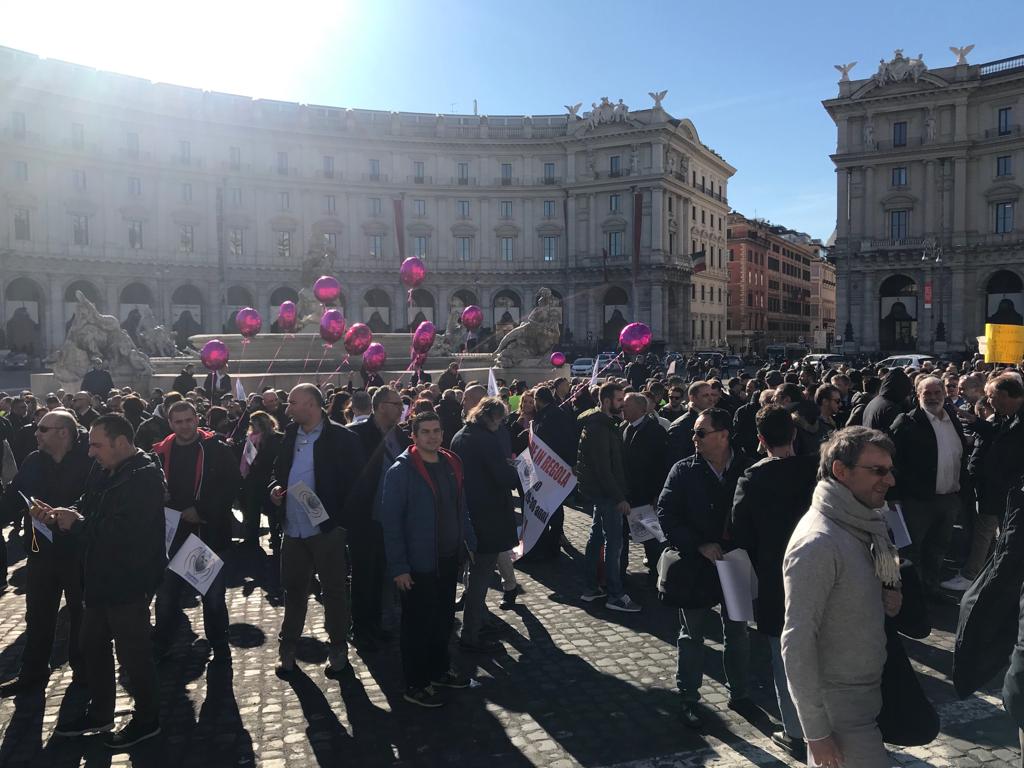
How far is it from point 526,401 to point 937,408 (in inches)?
184

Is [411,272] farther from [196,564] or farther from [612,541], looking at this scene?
[196,564]

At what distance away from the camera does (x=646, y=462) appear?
7.29 meters

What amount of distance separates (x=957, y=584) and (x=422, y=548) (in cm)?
544

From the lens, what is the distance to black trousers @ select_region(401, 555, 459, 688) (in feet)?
17.8

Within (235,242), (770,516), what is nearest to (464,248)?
(235,242)

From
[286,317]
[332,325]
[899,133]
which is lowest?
[332,325]

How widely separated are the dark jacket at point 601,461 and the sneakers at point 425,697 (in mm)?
2522

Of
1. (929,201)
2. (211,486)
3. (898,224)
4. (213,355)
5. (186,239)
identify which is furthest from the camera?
(186,239)

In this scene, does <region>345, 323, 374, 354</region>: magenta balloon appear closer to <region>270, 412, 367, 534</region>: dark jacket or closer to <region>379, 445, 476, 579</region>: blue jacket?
<region>270, 412, 367, 534</region>: dark jacket

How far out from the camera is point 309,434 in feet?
20.1

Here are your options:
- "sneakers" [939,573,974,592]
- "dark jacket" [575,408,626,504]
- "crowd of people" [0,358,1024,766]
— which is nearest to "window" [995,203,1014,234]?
"crowd of people" [0,358,1024,766]

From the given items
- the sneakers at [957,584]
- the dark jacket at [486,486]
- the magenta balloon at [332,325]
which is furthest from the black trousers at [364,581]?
the magenta balloon at [332,325]

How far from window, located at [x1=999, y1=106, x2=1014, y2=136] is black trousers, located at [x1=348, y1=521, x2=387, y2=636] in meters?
56.1

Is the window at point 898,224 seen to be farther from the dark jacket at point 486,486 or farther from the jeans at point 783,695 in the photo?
the jeans at point 783,695
